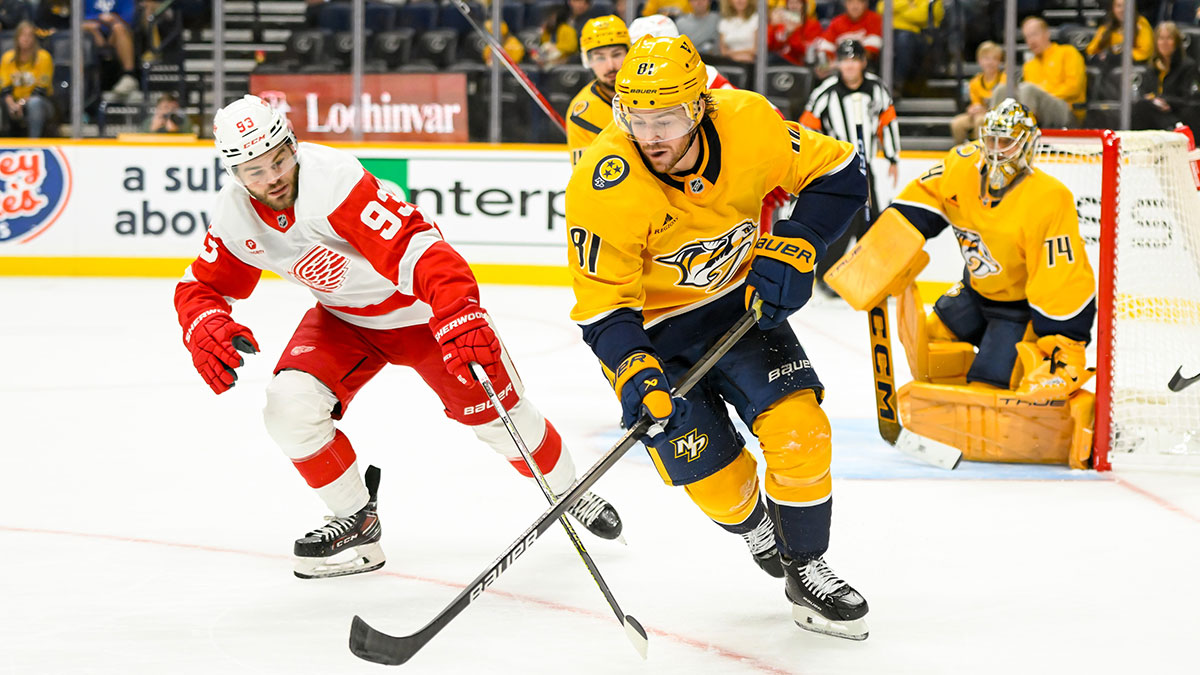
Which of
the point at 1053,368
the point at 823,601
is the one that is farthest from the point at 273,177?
the point at 1053,368

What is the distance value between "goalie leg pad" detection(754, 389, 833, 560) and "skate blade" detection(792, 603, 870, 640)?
0.11 meters

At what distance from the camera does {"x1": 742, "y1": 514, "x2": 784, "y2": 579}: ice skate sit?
2822 mm

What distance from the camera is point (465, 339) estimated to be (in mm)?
2652

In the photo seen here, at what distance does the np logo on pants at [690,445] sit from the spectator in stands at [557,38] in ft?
21.6

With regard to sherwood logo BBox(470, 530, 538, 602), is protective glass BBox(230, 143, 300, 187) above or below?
above

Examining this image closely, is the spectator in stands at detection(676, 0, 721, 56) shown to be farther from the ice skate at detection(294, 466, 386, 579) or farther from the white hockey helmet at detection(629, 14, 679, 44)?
the ice skate at detection(294, 466, 386, 579)

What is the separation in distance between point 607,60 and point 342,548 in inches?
88.0

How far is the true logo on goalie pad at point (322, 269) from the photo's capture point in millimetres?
2951

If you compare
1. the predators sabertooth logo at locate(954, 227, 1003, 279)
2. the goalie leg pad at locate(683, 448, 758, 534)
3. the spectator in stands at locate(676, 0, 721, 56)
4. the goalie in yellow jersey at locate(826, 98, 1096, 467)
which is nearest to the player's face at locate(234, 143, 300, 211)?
the goalie leg pad at locate(683, 448, 758, 534)

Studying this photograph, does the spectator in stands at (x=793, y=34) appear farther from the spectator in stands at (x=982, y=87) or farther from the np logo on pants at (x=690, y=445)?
the np logo on pants at (x=690, y=445)

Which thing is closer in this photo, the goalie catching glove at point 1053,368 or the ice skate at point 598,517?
the ice skate at point 598,517

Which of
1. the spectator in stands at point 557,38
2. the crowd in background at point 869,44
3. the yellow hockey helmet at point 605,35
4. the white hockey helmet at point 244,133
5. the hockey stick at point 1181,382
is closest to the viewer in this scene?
the white hockey helmet at point 244,133

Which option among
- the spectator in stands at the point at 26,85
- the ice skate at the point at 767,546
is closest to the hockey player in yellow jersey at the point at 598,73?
the ice skate at the point at 767,546

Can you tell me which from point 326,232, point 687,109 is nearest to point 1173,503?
point 687,109
